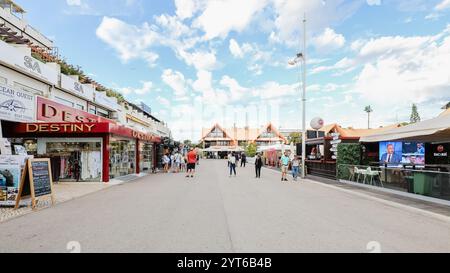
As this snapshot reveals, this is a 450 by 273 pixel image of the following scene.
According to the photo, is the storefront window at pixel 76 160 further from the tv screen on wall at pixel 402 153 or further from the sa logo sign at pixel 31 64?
the tv screen on wall at pixel 402 153

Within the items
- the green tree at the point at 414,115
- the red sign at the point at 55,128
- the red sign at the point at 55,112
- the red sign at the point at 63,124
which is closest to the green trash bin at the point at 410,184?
the red sign at the point at 63,124

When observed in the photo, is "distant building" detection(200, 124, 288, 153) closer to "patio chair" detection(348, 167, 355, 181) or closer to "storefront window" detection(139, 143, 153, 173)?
"storefront window" detection(139, 143, 153, 173)

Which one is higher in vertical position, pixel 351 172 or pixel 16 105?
pixel 16 105

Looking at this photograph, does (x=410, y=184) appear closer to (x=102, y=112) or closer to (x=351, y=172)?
(x=351, y=172)

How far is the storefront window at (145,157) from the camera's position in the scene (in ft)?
83.1

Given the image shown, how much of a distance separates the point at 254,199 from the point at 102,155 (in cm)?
1036

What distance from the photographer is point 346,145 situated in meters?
16.6

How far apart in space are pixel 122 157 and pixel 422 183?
55.9 ft

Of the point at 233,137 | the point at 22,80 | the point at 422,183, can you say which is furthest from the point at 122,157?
the point at 233,137

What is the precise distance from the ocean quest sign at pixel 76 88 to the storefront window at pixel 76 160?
7.18 m

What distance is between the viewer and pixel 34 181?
8461mm

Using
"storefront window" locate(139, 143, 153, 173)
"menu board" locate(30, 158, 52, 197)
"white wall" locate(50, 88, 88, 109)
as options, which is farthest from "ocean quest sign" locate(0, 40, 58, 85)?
"menu board" locate(30, 158, 52, 197)

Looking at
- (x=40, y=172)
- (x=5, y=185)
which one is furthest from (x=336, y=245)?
(x=5, y=185)
